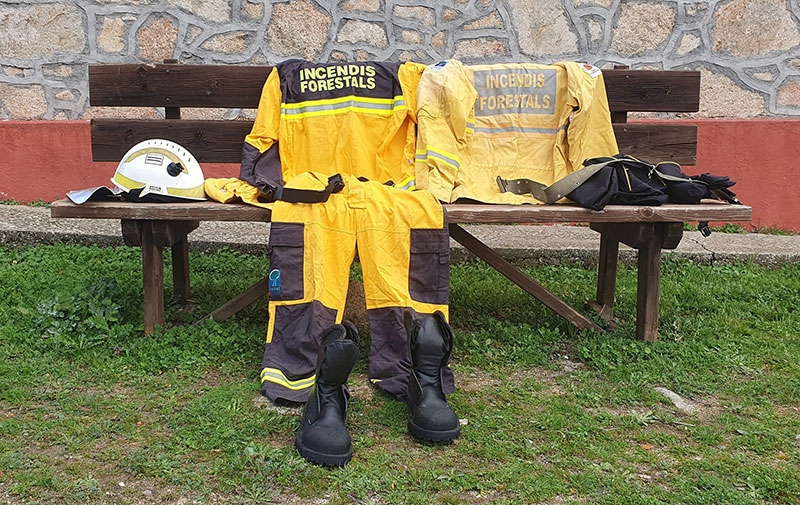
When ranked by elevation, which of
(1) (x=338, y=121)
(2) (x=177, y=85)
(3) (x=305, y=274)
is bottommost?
(3) (x=305, y=274)

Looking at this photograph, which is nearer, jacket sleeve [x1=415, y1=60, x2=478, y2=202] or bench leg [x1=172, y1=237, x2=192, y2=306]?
jacket sleeve [x1=415, y1=60, x2=478, y2=202]

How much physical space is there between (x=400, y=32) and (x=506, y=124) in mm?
1643

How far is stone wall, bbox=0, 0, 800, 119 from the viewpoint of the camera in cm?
553

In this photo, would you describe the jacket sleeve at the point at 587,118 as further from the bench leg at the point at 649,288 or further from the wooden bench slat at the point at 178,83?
the wooden bench slat at the point at 178,83

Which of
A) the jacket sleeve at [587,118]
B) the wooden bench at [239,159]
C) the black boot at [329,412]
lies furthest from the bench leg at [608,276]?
the black boot at [329,412]

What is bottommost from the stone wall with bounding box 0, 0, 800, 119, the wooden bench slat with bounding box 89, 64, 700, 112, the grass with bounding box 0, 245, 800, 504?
the grass with bounding box 0, 245, 800, 504

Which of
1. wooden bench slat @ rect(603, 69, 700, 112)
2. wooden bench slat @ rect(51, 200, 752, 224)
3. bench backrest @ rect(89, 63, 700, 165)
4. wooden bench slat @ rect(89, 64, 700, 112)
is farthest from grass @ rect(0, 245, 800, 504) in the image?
wooden bench slat @ rect(603, 69, 700, 112)

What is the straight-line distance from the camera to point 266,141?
13.4 ft

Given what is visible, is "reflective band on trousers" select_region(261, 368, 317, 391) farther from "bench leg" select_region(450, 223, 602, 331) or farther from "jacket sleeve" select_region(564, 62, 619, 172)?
"jacket sleeve" select_region(564, 62, 619, 172)

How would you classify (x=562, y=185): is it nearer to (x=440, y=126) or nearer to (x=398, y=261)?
(x=440, y=126)

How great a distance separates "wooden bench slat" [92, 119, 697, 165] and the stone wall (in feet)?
4.79

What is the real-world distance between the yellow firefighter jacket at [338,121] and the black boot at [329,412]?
1.39 m

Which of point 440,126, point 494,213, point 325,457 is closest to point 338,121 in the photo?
point 440,126

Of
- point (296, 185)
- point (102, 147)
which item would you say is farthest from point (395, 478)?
point (102, 147)
